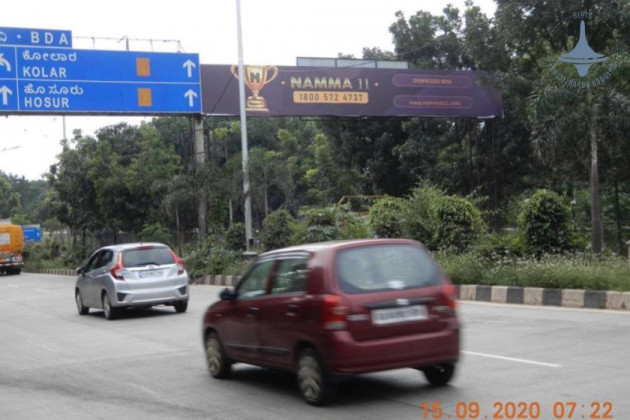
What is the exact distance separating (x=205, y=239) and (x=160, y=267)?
47.2ft

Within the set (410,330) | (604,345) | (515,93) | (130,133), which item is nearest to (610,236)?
(515,93)

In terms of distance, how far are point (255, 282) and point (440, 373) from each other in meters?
2.13

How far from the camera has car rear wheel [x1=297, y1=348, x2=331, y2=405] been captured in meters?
7.12

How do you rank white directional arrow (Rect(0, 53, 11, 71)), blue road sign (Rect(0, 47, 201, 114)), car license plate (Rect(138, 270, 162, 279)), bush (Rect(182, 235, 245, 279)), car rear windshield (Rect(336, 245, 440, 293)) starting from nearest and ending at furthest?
car rear windshield (Rect(336, 245, 440, 293)) → car license plate (Rect(138, 270, 162, 279)) → bush (Rect(182, 235, 245, 279)) → white directional arrow (Rect(0, 53, 11, 71)) → blue road sign (Rect(0, 47, 201, 114))

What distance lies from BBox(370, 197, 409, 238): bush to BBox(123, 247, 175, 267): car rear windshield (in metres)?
7.15

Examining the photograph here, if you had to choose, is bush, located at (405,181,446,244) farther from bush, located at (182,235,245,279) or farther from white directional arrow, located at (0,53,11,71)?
white directional arrow, located at (0,53,11,71)

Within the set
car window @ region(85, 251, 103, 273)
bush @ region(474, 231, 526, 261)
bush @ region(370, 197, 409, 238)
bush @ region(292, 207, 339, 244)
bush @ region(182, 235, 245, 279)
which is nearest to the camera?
car window @ region(85, 251, 103, 273)

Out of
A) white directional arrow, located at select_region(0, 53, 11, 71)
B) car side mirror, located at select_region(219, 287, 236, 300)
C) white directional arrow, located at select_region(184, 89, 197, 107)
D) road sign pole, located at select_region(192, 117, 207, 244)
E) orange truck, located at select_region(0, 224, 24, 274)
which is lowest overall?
orange truck, located at select_region(0, 224, 24, 274)

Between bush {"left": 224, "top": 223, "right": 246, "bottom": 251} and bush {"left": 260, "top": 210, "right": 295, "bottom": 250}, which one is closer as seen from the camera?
bush {"left": 260, "top": 210, "right": 295, "bottom": 250}

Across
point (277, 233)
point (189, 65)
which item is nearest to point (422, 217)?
point (277, 233)

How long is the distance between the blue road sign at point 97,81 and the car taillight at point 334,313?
24.4 m

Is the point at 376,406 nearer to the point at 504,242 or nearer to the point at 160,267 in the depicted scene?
the point at 160,267

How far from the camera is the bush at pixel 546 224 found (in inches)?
696
